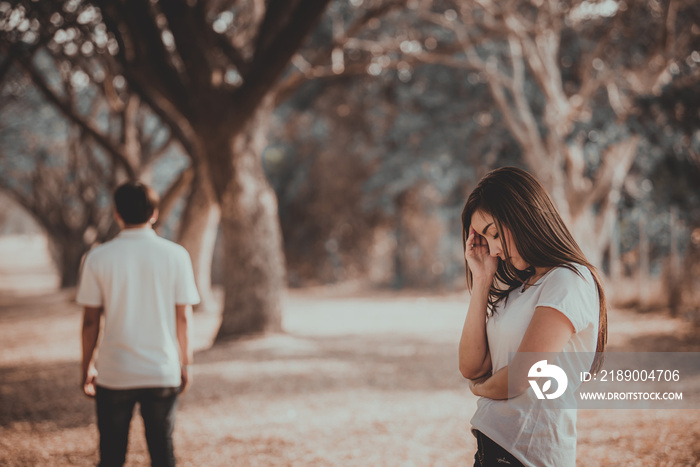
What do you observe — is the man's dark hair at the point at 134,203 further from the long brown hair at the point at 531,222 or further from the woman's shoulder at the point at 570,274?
the woman's shoulder at the point at 570,274

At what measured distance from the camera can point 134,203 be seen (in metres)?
3.20

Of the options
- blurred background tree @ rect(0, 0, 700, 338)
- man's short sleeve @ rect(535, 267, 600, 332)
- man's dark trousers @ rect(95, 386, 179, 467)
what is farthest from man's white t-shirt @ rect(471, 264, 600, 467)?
blurred background tree @ rect(0, 0, 700, 338)

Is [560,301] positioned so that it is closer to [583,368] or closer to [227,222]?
[583,368]

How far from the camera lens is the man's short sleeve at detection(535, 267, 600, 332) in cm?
190

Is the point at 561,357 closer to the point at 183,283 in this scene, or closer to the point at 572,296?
the point at 572,296

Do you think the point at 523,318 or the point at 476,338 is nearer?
the point at 523,318

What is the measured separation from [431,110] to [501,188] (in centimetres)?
1544

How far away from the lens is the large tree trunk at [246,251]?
30.6 feet

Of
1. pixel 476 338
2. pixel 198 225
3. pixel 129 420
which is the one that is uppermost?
pixel 198 225

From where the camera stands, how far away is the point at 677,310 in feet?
40.3

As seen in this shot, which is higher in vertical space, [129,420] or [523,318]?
[523,318]

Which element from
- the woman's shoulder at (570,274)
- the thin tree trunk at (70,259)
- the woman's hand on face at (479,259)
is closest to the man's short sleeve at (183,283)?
the woman's hand on face at (479,259)

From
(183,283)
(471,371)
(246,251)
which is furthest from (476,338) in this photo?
(246,251)

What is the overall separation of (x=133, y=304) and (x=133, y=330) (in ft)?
0.43
